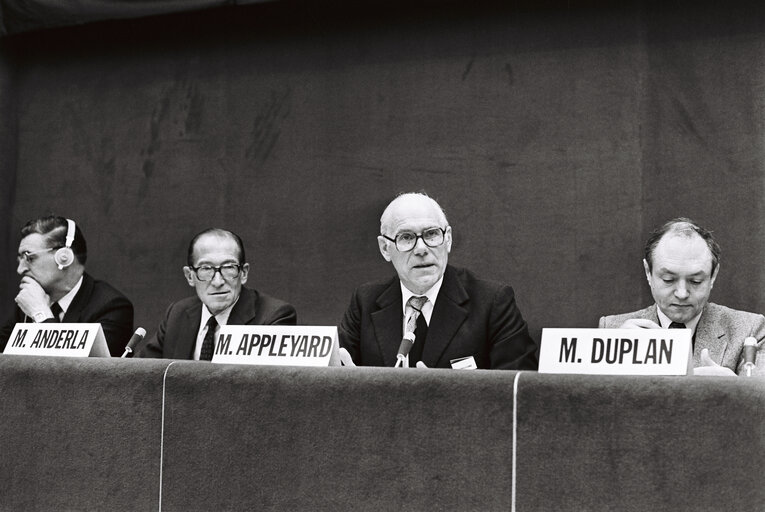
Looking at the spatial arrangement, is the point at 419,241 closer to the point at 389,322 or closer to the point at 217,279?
the point at 389,322

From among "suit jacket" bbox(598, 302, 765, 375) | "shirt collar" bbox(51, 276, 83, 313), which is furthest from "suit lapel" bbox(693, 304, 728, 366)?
"shirt collar" bbox(51, 276, 83, 313)

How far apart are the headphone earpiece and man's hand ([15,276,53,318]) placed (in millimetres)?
145

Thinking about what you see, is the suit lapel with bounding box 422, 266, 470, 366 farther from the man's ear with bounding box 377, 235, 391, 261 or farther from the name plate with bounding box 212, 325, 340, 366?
the name plate with bounding box 212, 325, 340, 366

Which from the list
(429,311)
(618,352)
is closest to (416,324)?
(429,311)

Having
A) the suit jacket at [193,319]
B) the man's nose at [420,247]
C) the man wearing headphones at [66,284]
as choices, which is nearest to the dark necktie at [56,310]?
the man wearing headphones at [66,284]

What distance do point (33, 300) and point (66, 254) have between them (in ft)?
0.84

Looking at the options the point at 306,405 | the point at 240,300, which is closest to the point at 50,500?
the point at 306,405

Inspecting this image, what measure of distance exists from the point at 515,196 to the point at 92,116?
206 centimetres

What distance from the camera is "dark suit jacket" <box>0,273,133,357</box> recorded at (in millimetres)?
3184

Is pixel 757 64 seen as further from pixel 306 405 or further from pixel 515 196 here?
pixel 306 405

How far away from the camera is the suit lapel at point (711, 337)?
7.46ft

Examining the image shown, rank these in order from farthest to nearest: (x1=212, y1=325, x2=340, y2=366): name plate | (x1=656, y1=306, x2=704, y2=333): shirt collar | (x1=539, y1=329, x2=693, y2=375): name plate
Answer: (x1=656, y1=306, x2=704, y2=333): shirt collar < (x1=212, y1=325, x2=340, y2=366): name plate < (x1=539, y1=329, x2=693, y2=375): name plate

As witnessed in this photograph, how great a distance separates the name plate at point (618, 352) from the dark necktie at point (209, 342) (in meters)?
1.50

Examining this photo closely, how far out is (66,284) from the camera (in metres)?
3.26
